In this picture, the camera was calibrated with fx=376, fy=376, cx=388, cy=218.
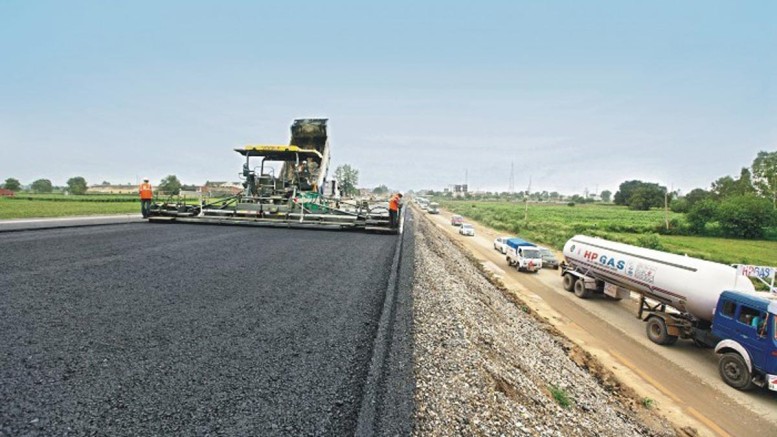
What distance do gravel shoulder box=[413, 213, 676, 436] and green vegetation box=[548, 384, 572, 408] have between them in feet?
0.06

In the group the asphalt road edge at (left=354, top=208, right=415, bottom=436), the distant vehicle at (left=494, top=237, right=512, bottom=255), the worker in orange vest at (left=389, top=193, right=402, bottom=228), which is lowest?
the distant vehicle at (left=494, top=237, right=512, bottom=255)

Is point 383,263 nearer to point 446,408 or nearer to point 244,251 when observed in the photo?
point 244,251

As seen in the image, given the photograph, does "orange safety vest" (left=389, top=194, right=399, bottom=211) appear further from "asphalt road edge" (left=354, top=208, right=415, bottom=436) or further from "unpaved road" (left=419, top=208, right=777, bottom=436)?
"unpaved road" (left=419, top=208, right=777, bottom=436)

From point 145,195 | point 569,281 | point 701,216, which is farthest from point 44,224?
point 701,216

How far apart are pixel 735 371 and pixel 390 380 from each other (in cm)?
1071

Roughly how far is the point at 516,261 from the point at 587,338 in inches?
451

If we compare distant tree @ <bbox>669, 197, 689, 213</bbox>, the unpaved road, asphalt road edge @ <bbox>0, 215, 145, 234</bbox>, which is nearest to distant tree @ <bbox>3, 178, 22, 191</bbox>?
asphalt road edge @ <bbox>0, 215, 145, 234</bbox>

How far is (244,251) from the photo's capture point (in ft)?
26.8

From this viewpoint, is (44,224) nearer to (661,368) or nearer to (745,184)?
(661,368)

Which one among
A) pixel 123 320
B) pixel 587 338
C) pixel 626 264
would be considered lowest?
pixel 587 338

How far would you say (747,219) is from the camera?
46.4 meters

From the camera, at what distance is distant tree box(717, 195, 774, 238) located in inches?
1827

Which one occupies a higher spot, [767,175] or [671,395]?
[767,175]

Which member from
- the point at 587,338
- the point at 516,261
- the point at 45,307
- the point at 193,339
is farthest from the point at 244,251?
the point at 516,261
